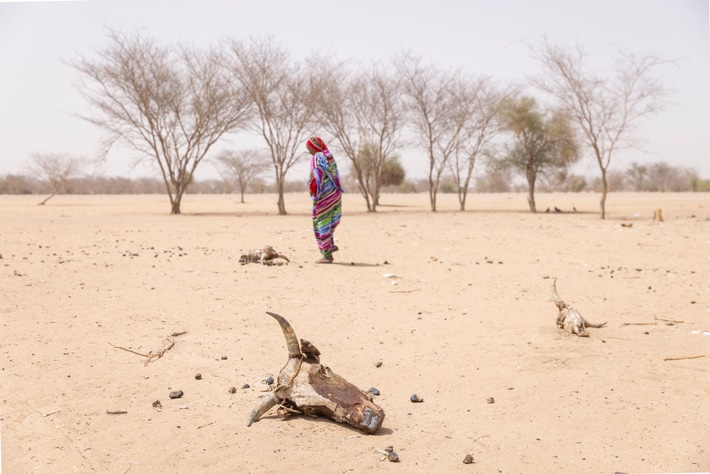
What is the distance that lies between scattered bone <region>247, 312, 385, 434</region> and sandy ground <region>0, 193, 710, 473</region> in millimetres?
91

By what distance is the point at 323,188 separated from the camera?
28.3 feet

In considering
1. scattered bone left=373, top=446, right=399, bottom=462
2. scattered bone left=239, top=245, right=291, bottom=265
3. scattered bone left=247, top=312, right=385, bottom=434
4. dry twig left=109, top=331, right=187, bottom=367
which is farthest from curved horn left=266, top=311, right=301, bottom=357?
scattered bone left=239, top=245, right=291, bottom=265

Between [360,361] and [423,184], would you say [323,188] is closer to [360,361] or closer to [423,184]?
[360,361]

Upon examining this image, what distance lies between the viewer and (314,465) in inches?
127

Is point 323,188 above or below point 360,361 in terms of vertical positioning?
above

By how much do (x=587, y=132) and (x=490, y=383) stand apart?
49.7 feet

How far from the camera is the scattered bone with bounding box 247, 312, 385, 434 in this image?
3596mm

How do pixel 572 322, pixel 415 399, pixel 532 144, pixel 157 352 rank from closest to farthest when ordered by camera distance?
1. pixel 415 399
2. pixel 157 352
3. pixel 572 322
4. pixel 532 144

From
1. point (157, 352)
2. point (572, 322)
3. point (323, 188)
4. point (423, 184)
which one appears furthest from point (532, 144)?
point (423, 184)

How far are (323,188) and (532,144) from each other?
18.4 metres

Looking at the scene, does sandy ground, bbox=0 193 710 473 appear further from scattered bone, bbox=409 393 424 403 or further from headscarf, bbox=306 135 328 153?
headscarf, bbox=306 135 328 153

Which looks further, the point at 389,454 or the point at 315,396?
the point at 315,396

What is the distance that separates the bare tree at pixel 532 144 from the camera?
24.6 m

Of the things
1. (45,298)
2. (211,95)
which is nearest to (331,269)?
(45,298)
